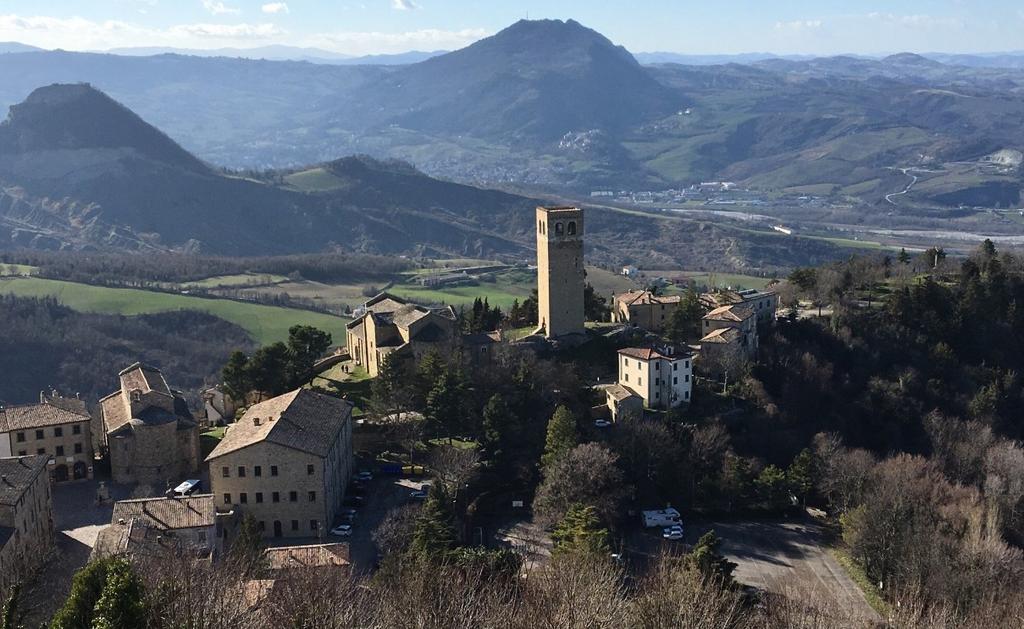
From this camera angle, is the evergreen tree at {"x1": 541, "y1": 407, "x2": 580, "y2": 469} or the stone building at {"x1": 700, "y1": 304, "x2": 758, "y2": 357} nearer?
the evergreen tree at {"x1": 541, "y1": 407, "x2": 580, "y2": 469}

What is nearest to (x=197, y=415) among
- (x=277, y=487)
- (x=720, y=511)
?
(x=277, y=487)

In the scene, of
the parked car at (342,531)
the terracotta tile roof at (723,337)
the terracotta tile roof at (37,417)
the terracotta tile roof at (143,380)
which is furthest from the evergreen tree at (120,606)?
the terracotta tile roof at (723,337)

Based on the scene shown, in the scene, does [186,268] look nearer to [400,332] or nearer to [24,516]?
[400,332]

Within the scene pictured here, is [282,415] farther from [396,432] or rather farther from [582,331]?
[582,331]

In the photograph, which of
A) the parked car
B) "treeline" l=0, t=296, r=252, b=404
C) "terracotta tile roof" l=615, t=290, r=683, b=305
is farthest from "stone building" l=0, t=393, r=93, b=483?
"treeline" l=0, t=296, r=252, b=404

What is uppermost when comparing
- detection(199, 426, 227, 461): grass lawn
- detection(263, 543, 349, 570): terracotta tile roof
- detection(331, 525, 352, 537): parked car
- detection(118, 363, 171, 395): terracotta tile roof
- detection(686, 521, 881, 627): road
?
detection(118, 363, 171, 395): terracotta tile roof

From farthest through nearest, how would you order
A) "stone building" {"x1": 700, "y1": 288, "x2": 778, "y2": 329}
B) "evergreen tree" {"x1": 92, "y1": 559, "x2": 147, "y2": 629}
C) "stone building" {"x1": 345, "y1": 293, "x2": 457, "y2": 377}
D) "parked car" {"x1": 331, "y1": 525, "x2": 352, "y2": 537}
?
"stone building" {"x1": 700, "y1": 288, "x2": 778, "y2": 329} → "stone building" {"x1": 345, "y1": 293, "x2": 457, "y2": 377} → "parked car" {"x1": 331, "y1": 525, "x2": 352, "y2": 537} → "evergreen tree" {"x1": 92, "y1": 559, "x2": 147, "y2": 629}

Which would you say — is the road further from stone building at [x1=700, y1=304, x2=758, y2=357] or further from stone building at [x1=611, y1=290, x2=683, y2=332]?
stone building at [x1=611, y1=290, x2=683, y2=332]

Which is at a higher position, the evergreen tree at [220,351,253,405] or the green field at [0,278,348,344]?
Result: the evergreen tree at [220,351,253,405]

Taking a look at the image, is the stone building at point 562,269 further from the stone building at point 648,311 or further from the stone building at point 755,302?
the stone building at point 755,302
